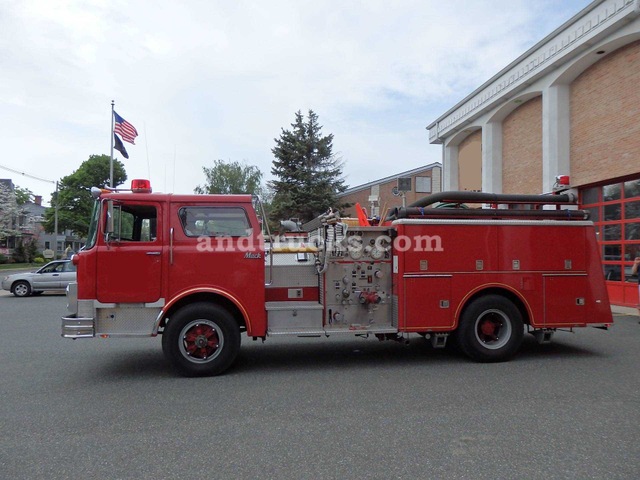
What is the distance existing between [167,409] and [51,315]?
9.52 m

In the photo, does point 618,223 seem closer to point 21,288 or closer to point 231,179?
point 21,288

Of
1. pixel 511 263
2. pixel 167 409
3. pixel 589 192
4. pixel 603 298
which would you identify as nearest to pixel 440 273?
pixel 511 263

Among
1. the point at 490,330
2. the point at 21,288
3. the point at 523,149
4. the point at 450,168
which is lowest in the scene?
the point at 21,288

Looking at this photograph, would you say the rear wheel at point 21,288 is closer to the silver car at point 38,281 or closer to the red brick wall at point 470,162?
the silver car at point 38,281

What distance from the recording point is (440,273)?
23.4 feet

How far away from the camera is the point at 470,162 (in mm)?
21500

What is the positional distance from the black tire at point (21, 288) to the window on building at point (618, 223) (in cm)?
1925

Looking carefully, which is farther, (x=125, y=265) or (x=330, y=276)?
(x=330, y=276)

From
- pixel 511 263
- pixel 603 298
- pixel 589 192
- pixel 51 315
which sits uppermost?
pixel 589 192

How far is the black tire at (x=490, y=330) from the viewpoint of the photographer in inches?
282

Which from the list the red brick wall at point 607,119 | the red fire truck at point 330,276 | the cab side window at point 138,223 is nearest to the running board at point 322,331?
the red fire truck at point 330,276

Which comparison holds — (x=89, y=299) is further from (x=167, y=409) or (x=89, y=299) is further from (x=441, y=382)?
(x=441, y=382)

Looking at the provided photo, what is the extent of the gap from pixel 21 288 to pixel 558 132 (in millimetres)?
19336

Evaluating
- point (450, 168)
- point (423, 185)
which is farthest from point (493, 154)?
point (423, 185)
